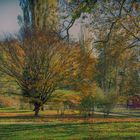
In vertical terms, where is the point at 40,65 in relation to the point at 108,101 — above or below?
above

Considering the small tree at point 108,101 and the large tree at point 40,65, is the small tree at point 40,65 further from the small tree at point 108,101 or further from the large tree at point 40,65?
the small tree at point 108,101

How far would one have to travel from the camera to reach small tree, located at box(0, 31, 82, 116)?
132 ft

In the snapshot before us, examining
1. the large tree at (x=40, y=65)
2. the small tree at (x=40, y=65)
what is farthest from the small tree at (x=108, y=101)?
the small tree at (x=40, y=65)

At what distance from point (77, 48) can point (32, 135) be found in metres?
25.2

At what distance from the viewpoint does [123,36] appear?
2973 cm

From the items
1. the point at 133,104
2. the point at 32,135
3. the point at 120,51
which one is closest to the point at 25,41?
the point at 120,51

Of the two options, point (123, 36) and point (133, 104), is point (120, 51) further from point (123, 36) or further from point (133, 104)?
point (133, 104)

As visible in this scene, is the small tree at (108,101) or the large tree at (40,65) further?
the small tree at (108,101)

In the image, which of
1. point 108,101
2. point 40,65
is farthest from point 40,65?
point 108,101

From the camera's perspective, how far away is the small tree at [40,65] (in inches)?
1585

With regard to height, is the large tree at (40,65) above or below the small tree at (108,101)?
above

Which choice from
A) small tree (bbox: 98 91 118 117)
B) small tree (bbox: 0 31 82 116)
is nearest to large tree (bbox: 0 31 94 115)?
small tree (bbox: 0 31 82 116)

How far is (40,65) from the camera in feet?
133

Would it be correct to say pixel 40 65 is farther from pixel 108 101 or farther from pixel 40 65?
pixel 108 101
